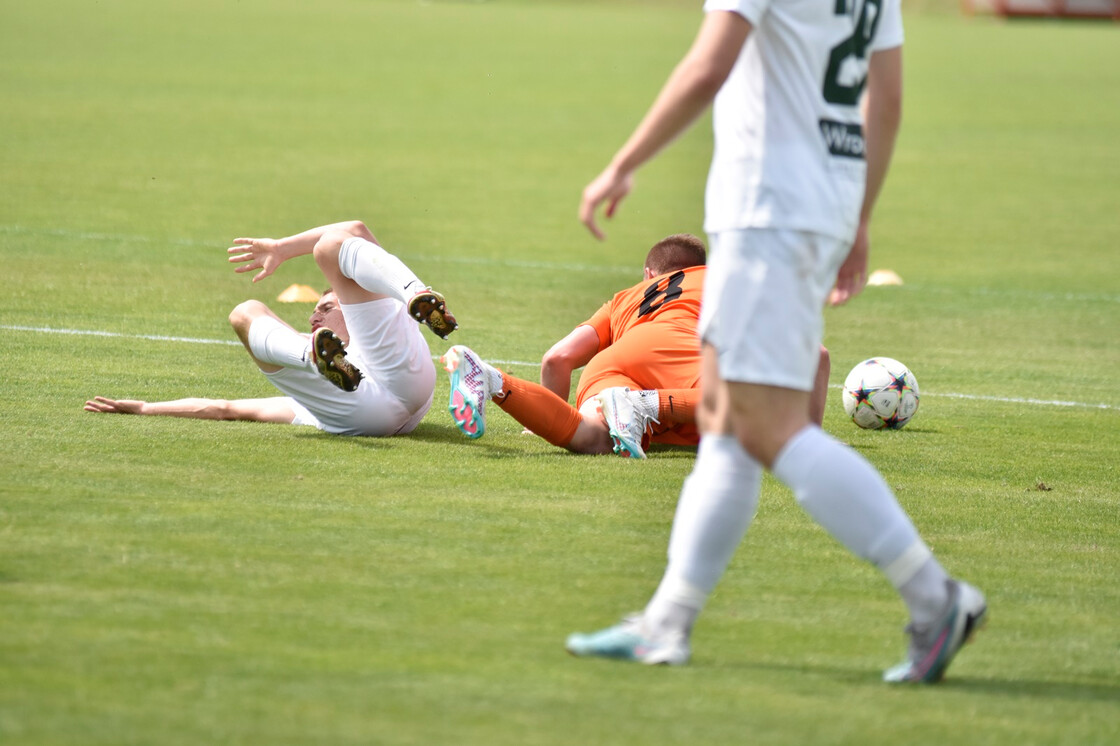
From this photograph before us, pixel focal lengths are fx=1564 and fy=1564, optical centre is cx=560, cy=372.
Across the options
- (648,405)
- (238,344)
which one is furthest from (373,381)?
(238,344)

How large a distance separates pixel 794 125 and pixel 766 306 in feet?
1.59

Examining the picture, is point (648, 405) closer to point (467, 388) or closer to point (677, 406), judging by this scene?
point (677, 406)

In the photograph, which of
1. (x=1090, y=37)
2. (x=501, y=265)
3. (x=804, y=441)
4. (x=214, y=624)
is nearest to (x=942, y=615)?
(x=804, y=441)

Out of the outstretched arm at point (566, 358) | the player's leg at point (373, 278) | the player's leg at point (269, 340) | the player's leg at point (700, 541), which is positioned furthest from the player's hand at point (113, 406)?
the player's leg at point (700, 541)

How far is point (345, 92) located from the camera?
95.3 feet

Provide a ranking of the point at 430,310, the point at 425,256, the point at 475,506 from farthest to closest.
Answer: the point at 425,256, the point at 430,310, the point at 475,506

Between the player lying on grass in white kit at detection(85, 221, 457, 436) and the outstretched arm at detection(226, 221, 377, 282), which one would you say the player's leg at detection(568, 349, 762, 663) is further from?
the outstretched arm at detection(226, 221, 377, 282)

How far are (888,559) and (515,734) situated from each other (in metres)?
1.09

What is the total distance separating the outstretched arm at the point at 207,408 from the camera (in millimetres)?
7281

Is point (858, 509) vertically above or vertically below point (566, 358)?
above

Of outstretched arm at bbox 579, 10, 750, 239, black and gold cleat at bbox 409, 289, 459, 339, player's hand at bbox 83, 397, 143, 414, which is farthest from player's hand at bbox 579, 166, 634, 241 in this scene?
player's hand at bbox 83, 397, 143, 414

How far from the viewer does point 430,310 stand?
6688 millimetres

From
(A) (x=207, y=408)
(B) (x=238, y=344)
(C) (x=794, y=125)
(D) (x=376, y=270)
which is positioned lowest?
(B) (x=238, y=344)

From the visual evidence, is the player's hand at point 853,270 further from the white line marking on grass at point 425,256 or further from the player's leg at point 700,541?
the white line marking on grass at point 425,256
